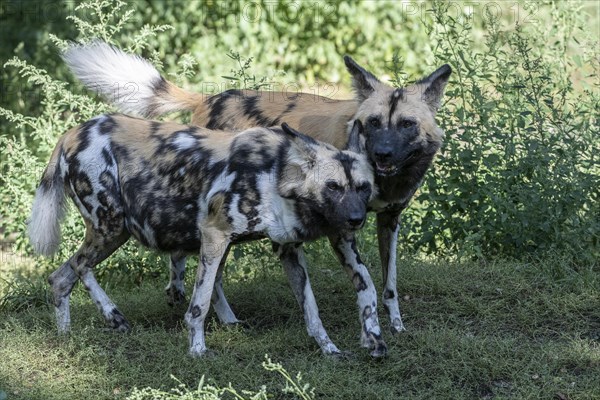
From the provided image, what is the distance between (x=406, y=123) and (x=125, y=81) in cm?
161

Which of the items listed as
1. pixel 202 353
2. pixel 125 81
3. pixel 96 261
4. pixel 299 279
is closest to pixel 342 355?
pixel 299 279

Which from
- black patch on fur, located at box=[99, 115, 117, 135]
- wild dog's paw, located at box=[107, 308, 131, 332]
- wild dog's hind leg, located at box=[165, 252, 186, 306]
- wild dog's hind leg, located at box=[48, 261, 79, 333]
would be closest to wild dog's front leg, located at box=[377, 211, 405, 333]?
wild dog's hind leg, located at box=[165, 252, 186, 306]

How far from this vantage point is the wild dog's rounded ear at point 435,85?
4.88 meters

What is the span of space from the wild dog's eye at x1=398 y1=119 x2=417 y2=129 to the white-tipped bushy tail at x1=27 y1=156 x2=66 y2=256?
5.61 feet

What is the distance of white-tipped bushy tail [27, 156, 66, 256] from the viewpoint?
4.92 meters

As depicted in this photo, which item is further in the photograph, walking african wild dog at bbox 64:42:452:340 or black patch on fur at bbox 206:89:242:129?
black patch on fur at bbox 206:89:242:129

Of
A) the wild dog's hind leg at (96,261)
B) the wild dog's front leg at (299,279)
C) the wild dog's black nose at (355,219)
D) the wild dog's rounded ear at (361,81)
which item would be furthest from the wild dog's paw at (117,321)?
the wild dog's rounded ear at (361,81)

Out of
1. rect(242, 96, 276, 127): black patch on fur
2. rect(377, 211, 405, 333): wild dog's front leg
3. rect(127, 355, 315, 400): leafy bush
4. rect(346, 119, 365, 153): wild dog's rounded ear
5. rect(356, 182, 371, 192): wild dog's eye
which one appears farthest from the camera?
rect(242, 96, 276, 127): black patch on fur

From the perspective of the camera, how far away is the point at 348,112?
4.94 m

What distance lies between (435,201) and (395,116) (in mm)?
1318

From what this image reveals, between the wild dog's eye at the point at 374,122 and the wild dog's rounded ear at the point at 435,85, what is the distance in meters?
0.29

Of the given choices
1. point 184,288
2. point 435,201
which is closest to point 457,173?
point 435,201

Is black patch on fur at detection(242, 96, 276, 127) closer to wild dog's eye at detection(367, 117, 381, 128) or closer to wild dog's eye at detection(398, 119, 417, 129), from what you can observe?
wild dog's eye at detection(367, 117, 381, 128)

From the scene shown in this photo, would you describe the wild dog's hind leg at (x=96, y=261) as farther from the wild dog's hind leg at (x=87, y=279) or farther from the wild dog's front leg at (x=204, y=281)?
the wild dog's front leg at (x=204, y=281)
